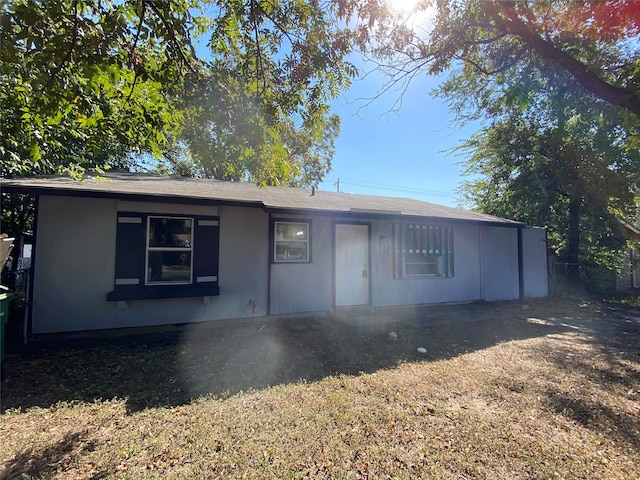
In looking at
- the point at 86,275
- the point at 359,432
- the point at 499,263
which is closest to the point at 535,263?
the point at 499,263

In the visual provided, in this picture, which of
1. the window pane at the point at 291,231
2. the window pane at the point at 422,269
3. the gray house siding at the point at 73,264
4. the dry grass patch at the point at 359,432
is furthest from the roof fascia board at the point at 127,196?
the window pane at the point at 422,269

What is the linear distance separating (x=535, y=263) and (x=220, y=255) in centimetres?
1025

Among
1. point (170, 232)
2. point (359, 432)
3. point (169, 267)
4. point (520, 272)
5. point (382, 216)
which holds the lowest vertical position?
point (359, 432)

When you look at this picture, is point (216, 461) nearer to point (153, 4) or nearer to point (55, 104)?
point (55, 104)

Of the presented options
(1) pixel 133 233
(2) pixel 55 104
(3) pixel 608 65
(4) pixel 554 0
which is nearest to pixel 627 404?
(3) pixel 608 65

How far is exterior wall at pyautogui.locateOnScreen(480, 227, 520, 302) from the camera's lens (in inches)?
389

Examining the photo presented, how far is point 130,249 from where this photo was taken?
594 cm

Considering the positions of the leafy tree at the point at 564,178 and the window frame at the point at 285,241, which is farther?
the leafy tree at the point at 564,178

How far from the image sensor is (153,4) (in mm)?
3281

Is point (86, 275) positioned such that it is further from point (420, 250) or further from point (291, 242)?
point (420, 250)

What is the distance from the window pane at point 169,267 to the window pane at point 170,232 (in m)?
0.17

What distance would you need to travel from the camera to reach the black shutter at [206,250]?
21.2 ft

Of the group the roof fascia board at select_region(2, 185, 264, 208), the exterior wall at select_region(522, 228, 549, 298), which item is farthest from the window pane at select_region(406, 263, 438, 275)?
the roof fascia board at select_region(2, 185, 264, 208)

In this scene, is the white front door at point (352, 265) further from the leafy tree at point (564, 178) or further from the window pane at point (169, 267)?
the leafy tree at point (564, 178)
